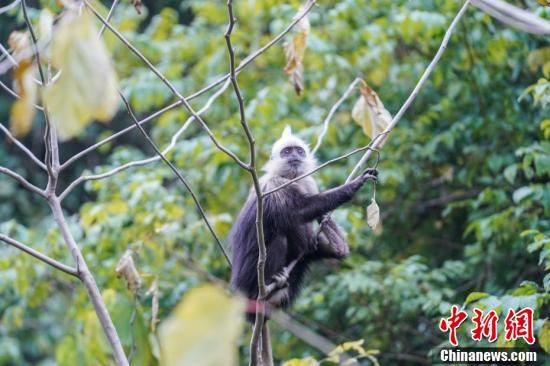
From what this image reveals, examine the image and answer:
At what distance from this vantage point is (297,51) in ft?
15.1

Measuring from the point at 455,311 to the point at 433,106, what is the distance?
2.77 metres

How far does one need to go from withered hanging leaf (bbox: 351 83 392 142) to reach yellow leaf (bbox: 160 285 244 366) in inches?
133

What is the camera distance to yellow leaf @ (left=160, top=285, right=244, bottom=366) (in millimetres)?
1228

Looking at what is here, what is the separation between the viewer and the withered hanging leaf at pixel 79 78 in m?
1.40

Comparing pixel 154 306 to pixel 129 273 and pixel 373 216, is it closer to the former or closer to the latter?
pixel 129 273

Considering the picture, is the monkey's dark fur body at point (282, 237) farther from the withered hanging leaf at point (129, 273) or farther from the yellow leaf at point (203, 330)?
the yellow leaf at point (203, 330)

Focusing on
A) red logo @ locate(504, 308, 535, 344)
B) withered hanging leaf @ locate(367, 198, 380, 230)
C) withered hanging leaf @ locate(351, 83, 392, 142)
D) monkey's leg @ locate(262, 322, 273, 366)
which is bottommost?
red logo @ locate(504, 308, 535, 344)

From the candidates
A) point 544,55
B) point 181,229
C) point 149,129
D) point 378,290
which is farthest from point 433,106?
point 149,129

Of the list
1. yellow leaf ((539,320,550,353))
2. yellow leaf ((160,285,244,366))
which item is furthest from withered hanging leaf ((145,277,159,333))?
yellow leaf ((160,285,244,366))

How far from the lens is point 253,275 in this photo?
16.7 feet

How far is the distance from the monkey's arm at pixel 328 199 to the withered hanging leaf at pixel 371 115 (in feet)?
0.82

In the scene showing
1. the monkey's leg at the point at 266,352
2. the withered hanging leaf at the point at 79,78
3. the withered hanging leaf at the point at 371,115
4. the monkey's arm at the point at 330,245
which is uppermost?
the withered hanging leaf at the point at 371,115

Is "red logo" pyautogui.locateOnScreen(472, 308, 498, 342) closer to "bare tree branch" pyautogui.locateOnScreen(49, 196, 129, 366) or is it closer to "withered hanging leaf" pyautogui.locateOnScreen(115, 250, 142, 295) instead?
"withered hanging leaf" pyautogui.locateOnScreen(115, 250, 142, 295)

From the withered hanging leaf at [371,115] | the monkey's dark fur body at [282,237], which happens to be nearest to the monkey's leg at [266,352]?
the monkey's dark fur body at [282,237]
